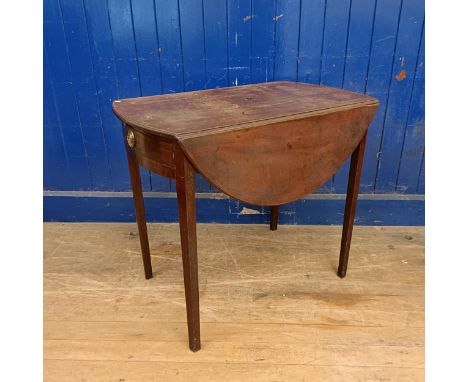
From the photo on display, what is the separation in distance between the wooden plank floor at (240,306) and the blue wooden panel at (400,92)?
0.33 meters

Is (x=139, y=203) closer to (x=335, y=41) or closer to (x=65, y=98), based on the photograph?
(x=65, y=98)

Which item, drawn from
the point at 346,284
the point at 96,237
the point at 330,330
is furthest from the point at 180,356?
the point at 96,237

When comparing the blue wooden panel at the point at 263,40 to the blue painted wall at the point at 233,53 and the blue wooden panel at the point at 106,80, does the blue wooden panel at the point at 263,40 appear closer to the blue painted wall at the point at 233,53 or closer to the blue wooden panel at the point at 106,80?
the blue painted wall at the point at 233,53

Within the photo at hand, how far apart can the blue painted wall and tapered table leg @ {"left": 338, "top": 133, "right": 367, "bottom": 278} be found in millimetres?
491

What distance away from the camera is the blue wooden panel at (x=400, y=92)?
184 cm

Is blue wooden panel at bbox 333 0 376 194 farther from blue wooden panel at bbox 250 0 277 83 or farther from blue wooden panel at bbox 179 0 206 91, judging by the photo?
blue wooden panel at bbox 179 0 206 91

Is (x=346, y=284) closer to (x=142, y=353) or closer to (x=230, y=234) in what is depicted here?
(x=230, y=234)

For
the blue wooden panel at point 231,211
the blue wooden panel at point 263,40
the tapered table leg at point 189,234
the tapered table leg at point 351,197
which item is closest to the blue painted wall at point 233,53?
the blue wooden panel at point 263,40

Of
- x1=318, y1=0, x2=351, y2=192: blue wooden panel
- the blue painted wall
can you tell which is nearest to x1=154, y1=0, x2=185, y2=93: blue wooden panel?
the blue painted wall

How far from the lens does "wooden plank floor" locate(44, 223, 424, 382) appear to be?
138 centimetres

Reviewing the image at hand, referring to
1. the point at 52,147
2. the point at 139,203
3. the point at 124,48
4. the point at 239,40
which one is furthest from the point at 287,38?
the point at 52,147

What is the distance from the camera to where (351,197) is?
5.51 ft

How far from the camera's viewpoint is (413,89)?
1.96 meters

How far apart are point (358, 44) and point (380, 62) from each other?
0.14 meters
